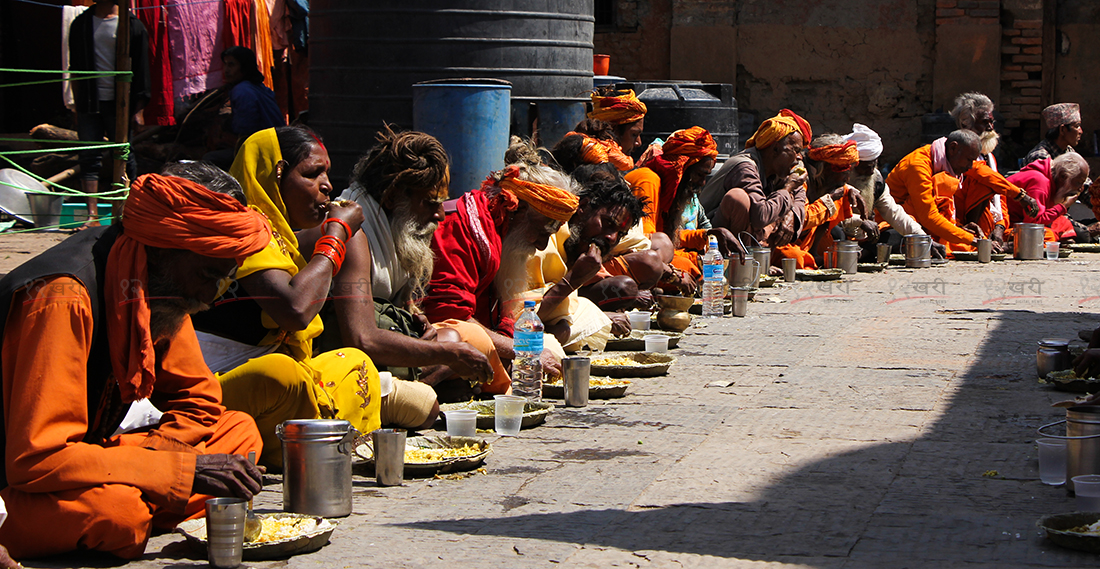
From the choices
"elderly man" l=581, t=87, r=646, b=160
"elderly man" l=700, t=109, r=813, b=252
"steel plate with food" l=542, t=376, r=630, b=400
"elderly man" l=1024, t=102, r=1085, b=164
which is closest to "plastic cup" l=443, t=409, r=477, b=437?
"steel plate with food" l=542, t=376, r=630, b=400

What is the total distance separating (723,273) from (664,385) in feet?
9.40

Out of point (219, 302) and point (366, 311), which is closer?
point (219, 302)

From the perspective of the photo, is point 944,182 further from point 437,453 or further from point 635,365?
point 437,453

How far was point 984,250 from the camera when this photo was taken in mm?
11562

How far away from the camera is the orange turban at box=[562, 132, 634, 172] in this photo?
7938mm

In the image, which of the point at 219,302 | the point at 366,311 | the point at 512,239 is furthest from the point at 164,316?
the point at 512,239

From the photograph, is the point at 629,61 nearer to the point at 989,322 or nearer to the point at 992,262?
the point at 992,262

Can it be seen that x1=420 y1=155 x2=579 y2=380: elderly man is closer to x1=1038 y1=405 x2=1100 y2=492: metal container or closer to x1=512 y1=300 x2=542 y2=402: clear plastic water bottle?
x1=512 y1=300 x2=542 y2=402: clear plastic water bottle

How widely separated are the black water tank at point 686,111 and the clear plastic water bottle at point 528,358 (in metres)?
6.50

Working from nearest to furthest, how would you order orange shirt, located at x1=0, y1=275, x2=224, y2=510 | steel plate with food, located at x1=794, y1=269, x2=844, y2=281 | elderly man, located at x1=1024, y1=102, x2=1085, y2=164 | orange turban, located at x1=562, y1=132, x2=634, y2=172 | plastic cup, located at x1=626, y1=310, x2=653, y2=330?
orange shirt, located at x1=0, y1=275, x2=224, y2=510 < plastic cup, located at x1=626, y1=310, x2=653, y2=330 < orange turban, located at x1=562, y1=132, x2=634, y2=172 < steel plate with food, located at x1=794, y1=269, x2=844, y2=281 < elderly man, located at x1=1024, y1=102, x2=1085, y2=164

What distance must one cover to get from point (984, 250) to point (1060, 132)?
2.21 meters

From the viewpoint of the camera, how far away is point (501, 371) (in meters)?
5.46

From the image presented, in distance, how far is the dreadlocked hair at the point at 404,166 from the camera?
4.95 m

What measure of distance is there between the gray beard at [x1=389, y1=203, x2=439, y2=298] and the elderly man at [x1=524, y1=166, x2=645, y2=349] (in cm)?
110
